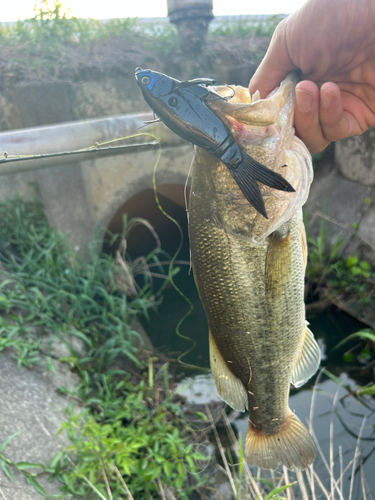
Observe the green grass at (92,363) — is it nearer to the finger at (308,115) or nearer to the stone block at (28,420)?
the stone block at (28,420)

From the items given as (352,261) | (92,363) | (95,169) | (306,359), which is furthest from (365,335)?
(95,169)

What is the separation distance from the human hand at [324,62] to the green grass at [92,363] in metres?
2.00

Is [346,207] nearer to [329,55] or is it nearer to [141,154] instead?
[141,154]

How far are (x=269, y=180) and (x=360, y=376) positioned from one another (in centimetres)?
296

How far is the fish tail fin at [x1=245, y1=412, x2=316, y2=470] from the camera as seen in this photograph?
134 centimetres

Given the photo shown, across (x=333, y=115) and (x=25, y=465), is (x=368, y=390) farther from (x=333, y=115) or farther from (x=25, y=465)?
(x=25, y=465)

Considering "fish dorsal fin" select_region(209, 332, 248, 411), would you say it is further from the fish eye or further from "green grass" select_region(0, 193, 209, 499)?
"green grass" select_region(0, 193, 209, 499)

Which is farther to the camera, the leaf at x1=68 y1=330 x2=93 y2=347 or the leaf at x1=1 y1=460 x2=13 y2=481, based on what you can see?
the leaf at x1=68 y1=330 x2=93 y2=347

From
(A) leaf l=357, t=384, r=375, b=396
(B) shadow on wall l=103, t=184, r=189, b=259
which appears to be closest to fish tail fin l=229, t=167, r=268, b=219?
(A) leaf l=357, t=384, r=375, b=396

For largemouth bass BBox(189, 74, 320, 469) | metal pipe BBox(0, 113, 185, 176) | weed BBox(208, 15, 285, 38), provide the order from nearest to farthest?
largemouth bass BBox(189, 74, 320, 469) < metal pipe BBox(0, 113, 185, 176) < weed BBox(208, 15, 285, 38)

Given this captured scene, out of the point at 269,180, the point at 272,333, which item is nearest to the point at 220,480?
the point at 272,333

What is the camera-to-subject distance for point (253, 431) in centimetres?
A: 142

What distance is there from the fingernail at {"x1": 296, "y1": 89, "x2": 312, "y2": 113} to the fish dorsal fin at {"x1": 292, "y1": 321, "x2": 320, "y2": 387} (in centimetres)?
90

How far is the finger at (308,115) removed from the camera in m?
1.05
